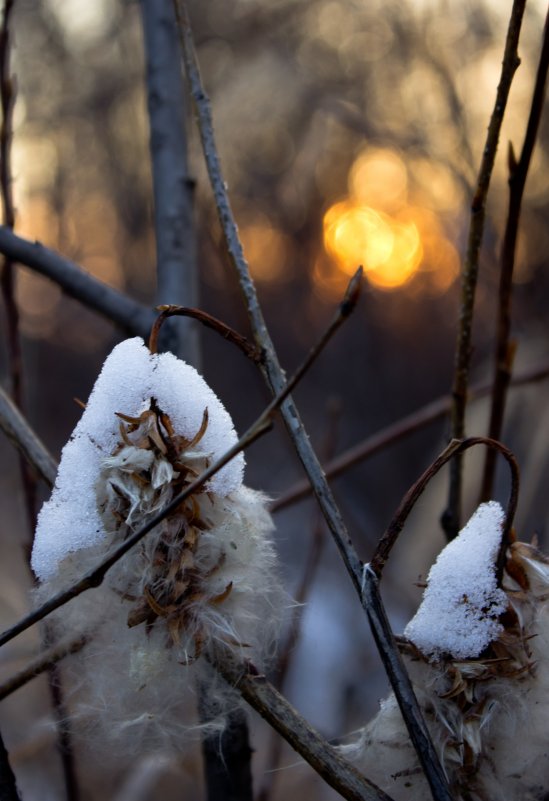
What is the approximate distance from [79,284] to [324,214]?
832 centimetres

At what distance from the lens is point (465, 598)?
48 cm

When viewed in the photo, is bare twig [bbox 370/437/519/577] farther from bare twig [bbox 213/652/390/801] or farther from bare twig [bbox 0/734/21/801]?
bare twig [bbox 0/734/21/801]

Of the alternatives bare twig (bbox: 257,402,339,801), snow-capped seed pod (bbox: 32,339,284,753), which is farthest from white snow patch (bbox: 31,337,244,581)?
bare twig (bbox: 257,402,339,801)

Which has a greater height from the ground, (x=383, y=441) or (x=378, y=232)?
(x=378, y=232)

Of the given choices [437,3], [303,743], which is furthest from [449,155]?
[303,743]

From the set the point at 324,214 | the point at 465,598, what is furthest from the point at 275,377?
the point at 324,214

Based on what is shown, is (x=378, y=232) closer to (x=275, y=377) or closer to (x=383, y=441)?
(x=383, y=441)

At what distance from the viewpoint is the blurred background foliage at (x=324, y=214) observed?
4.80ft

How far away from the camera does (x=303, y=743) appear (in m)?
0.46

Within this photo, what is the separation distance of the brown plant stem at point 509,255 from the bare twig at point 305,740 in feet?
0.96

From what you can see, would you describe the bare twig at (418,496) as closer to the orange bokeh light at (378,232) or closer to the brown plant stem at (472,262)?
the brown plant stem at (472,262)

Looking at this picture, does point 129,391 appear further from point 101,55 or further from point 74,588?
point 101,55

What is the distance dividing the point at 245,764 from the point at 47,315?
9807 millimetres

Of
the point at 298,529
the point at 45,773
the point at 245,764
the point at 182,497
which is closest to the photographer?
the point at 182,497
